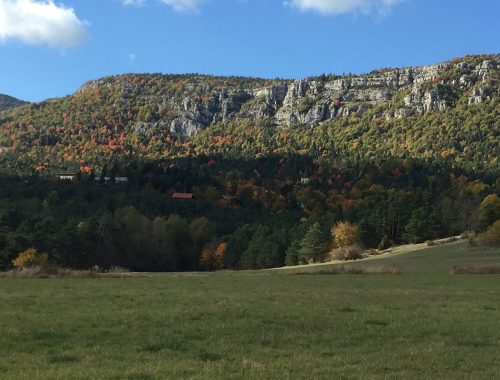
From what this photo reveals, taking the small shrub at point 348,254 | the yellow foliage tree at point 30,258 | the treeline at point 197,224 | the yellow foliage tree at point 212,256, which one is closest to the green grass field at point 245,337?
the yellow foliage tree at point 30,258

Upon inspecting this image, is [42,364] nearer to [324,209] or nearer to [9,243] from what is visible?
[9,243]

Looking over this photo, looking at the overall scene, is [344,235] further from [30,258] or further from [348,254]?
[30,258]

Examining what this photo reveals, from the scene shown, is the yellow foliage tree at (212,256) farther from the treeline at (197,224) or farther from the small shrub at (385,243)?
the small shrub at (385,243)

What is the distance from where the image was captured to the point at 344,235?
11356 cm

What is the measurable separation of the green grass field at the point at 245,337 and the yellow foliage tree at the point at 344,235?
8603cm

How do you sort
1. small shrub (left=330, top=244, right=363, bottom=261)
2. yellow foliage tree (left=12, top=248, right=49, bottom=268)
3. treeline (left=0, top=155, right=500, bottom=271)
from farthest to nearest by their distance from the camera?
1. treeline (left=0, top=155, right=500, bottom=271)
2. small shrub (left=330, top=244, right=363, bottom=261)
3. yellow foliage tree (left=12, top=248, right=49, bottom=268)

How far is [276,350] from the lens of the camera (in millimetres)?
14109

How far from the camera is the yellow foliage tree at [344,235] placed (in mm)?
112625

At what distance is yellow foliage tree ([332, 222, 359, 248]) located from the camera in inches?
4434

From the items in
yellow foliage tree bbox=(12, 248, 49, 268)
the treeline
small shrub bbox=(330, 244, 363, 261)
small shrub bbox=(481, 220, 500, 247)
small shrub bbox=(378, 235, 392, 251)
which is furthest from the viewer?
small shrub bbox=(378, 235, 392, 251)

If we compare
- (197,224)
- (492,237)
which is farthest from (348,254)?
(197,224)

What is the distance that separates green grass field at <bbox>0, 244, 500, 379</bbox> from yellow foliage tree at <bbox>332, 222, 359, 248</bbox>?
86.0m

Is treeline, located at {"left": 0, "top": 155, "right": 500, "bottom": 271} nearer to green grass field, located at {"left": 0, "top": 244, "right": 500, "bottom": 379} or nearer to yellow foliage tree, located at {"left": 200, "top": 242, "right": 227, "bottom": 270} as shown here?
yellow foliage tree, located at {"left": 200, "top": 242, "right": 227, "bottom": 270}

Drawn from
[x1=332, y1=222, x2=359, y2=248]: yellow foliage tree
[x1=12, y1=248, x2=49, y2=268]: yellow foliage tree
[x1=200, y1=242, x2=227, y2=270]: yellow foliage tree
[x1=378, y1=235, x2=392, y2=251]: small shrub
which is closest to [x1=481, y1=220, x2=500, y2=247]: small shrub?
[x1=378, y1=235, x2=392, y2=251]: small shrub
